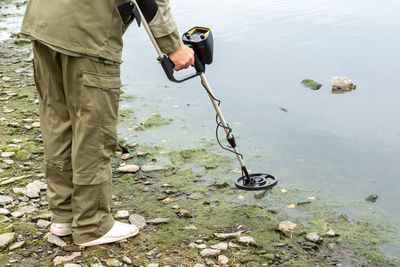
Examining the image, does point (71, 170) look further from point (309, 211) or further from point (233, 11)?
point (233, 11)

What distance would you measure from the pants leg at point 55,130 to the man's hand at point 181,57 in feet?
2.54

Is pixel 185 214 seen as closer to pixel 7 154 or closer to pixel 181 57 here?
pixel 181 57

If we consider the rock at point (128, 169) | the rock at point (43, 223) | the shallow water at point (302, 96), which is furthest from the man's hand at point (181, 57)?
the shallow water at point (302, 96)

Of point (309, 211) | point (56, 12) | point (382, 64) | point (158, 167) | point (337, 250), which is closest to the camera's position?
point (56, 12)

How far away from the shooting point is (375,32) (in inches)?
437

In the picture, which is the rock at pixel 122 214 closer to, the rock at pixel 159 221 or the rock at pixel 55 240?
the rock at pixel 159 221

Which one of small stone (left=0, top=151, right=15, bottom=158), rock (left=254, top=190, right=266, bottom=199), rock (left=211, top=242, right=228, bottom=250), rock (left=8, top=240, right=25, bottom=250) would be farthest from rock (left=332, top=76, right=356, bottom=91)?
rock (left=8, top=240, right=25, bottom=250)

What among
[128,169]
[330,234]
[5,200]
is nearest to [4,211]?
[5,200]

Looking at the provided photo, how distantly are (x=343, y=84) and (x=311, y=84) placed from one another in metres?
0.51

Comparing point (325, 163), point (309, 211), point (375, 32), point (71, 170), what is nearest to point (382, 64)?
point (375, 32)

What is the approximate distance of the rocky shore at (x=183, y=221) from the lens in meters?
3.98

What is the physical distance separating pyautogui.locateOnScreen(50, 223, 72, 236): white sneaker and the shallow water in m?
2.51

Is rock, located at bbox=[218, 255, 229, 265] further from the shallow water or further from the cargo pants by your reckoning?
the shallow water

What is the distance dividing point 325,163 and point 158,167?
189 centimetres
